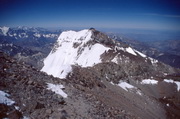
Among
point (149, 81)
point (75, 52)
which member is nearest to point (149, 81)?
point (149, 81)

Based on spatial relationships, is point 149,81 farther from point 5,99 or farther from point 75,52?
point 75,52

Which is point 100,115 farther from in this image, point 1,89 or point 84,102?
point 1,89

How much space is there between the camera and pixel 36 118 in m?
11.4

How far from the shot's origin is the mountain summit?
80938mm

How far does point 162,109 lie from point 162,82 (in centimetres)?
2666

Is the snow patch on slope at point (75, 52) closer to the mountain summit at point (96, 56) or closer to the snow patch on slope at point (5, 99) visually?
the mountain summit at point (96, 56)

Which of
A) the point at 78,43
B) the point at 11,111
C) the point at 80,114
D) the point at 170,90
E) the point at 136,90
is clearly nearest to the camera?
the point at 11,111

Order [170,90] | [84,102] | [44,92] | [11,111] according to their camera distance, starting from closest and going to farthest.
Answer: [11,111] → [44,92] → [84,102] → [170,90]

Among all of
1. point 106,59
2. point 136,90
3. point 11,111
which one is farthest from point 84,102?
point 106,59

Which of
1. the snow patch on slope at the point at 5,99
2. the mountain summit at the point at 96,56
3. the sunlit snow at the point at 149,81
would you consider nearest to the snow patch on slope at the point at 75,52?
the mountain summit at the point at 96,56

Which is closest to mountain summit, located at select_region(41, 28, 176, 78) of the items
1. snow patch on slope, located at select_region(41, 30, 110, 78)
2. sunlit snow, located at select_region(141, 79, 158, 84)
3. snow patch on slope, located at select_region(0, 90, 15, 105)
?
snow patch on slope, located at select_region(41, 30, 110, 78)

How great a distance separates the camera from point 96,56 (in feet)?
317

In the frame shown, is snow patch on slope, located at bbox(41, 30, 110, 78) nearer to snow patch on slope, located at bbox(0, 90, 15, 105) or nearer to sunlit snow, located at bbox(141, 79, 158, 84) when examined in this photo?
sunlit snow, located at bbox(141, 79, 158, 84)

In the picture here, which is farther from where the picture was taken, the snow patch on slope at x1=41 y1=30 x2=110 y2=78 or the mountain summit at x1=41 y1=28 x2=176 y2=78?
the snow patch on slope at x1=41 y1=30 x2=110 y2=78
